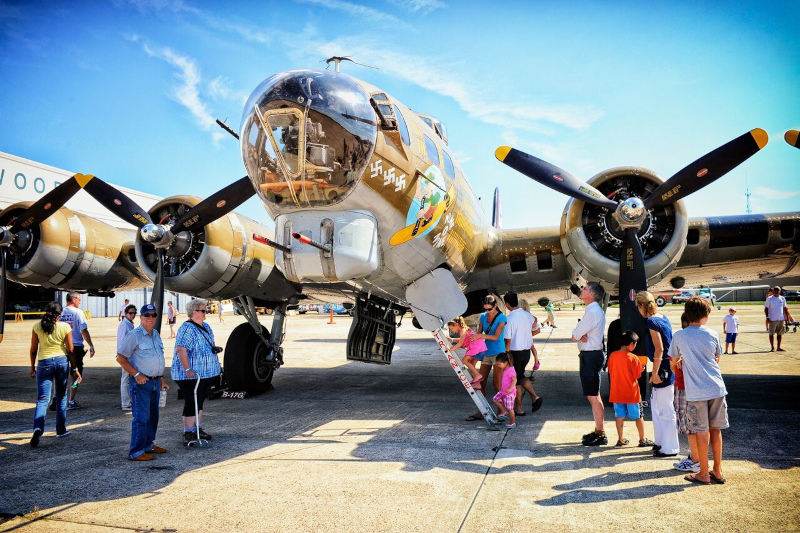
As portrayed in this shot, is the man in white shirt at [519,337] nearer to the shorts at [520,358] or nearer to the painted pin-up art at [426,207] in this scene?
the shorts at [520,358]

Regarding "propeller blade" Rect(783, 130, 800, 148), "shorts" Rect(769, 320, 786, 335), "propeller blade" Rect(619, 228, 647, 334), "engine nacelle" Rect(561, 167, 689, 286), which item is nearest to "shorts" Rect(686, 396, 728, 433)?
"propeller blade" Rect(619, 228, 647, 334)

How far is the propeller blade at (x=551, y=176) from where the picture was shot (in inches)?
299

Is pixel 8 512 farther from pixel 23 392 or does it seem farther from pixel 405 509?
pixel 23 392

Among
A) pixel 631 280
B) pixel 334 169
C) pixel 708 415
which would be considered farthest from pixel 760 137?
pixel 334 169

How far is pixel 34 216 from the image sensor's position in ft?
30.4

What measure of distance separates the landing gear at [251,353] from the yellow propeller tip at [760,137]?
7980 millimetres

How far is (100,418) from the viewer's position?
754 cm

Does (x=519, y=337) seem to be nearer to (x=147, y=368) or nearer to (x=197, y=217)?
(x=147, y=368)

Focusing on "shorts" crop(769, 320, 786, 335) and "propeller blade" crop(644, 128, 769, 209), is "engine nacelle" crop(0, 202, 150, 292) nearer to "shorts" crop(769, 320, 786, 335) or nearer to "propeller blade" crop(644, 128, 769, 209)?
"propeller blade" crop(644, 128, 769, 209)

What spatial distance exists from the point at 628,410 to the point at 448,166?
3840 mm

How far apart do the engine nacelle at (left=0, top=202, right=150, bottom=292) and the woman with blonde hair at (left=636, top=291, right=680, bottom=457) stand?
8.32 m

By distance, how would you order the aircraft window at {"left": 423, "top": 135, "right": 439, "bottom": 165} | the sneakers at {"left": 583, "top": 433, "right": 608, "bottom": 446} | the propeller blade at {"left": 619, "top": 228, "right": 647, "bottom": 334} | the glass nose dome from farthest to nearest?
the propeller blade at {"left": 619, "top": 228, "right": 647, "bottom": 334} → the aircraft window at {"left": 423, "top": 135, "right": 439, "bottom": 165} → the sneakers at {"left": 583, "top": 433, "right": 608, "bottom": 446} → the glass nose dome

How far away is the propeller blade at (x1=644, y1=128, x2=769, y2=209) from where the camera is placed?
7209 mm

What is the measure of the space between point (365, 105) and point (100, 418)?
586 cm
